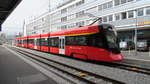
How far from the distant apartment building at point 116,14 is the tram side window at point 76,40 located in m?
8.63

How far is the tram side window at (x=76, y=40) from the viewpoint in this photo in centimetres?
1164

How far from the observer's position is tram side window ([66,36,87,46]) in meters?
11.6

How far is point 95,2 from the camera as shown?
111ft

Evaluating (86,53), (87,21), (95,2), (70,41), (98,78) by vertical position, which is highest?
(95,2)

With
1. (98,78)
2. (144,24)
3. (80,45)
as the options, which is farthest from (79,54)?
(144,24)

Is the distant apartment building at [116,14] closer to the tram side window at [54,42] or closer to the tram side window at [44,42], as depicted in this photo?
the tram side window at [54,42]

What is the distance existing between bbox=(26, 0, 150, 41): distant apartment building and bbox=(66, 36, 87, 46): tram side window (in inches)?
340

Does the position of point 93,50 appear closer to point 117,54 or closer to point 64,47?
point 117,54

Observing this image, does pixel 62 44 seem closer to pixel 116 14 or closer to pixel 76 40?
pixel 76 40

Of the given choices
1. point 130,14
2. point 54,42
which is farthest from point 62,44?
point 130,14

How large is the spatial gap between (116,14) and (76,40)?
19238 mm

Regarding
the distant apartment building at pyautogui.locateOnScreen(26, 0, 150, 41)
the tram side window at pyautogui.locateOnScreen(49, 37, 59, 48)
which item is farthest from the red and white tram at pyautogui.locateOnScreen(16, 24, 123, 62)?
the distant apartment building at pyautogui.locateOnScreen(26, 0, 150, 41)

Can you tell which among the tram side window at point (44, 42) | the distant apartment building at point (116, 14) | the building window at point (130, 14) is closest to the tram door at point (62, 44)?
the tram side window at point (44, 42)

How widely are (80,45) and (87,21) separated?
25.1m
